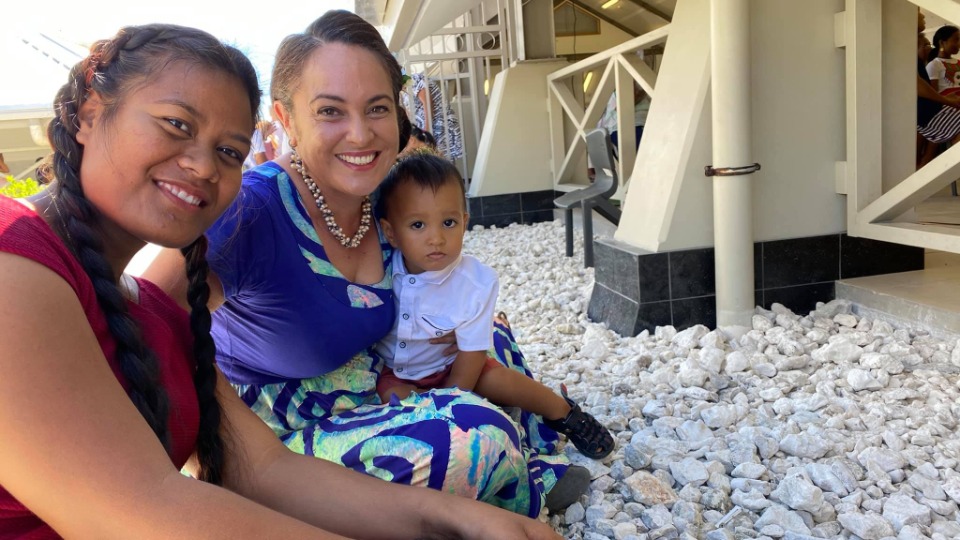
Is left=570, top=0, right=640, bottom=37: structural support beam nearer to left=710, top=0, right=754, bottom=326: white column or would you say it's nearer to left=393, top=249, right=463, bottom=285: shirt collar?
left=710, top=0, right=754, bottom=326: white column

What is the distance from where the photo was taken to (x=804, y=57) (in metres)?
2.63

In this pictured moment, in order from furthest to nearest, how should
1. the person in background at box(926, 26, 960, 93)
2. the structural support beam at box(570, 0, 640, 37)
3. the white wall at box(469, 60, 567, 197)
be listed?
the structural support beam at box(570, 0, 640, 37) < the white wall at box(469, 60, 567, 197) < the person in background at box(926, 26, 960, 93)

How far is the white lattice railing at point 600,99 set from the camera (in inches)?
170

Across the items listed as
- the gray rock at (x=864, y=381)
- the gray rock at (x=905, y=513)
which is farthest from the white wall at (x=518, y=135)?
the gray rock at (x=905, y=513)

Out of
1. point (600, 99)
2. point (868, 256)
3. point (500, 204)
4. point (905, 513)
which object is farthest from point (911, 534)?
point (500, 204)

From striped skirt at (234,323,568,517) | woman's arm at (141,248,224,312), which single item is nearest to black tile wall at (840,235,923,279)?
striped skirt at (234,323,568,517)

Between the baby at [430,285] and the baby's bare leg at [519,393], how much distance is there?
50 mm

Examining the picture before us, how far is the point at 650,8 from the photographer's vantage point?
30.1 feet

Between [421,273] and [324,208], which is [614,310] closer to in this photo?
[421,273]

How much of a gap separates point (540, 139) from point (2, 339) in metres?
6.13

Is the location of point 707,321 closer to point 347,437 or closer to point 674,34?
point 674,34

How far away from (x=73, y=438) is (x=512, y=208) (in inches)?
235

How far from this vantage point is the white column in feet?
7.98

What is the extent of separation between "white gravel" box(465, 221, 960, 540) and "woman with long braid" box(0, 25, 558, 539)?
72cm
